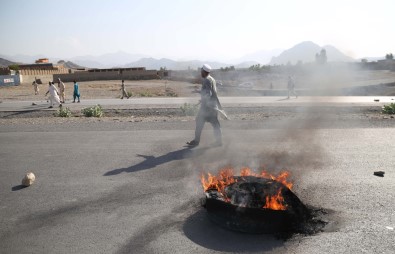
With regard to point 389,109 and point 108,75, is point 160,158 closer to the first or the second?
point 389,109

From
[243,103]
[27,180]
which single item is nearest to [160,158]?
[27,180]

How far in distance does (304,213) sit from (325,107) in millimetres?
12245

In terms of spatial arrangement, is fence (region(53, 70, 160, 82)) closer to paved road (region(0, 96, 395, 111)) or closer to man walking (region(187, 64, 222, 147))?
paved road (region(0, 96, 395, 111))

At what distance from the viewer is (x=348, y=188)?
18.7ft

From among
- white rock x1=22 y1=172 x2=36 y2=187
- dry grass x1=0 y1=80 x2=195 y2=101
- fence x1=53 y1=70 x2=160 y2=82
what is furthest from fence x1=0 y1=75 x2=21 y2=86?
white rock x1=22 y1=172 x2=36 y2=187

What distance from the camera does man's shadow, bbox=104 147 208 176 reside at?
6922mm

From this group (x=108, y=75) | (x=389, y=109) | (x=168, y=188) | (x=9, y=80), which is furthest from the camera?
(x=108, y=75)

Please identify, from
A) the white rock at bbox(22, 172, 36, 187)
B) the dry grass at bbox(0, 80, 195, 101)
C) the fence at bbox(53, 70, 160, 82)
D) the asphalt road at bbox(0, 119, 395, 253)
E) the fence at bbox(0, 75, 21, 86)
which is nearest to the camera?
the asphalt road at bbox(0, 119, 395, 253)

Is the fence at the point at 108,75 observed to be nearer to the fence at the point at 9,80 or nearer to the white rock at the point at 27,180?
the fence at the point at 9,80

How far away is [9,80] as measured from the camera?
41.2m

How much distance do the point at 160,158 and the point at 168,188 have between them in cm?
187

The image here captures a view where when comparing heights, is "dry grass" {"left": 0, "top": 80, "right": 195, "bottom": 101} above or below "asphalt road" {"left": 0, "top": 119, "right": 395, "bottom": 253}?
above

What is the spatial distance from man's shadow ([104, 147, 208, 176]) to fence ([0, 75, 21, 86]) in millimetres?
39883

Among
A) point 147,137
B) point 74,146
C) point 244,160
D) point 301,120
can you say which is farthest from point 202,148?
point 301,120
